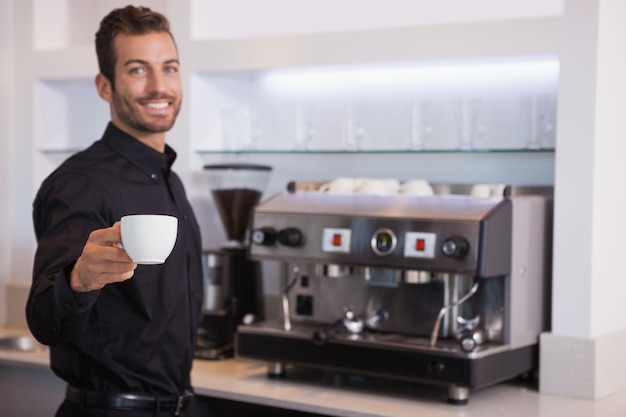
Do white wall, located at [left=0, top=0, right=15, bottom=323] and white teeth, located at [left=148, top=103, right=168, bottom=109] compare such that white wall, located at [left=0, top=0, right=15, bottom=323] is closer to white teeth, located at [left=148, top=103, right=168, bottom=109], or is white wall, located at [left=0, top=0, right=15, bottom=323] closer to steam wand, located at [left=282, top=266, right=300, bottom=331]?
steam wand, located at [left=282, top=266, right=300, bottom=331]

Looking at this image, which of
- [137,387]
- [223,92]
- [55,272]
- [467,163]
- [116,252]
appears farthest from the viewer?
[223,92]

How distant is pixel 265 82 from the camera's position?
139 inches

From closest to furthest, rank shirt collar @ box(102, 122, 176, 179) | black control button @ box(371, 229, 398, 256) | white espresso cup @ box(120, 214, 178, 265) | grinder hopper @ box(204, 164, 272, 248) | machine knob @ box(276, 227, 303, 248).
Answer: white espresso cup @ box(120, 214, 178, 265) → shirt collar @ box(102, 122, 176, 179) → black control button @ box(371, 229, 398, 256) → machine knob @ box(276, 227, 303, 248) → grinder hopper @ box(204, 164, 272, 248)

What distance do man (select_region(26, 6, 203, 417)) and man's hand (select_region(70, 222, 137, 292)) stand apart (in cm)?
38

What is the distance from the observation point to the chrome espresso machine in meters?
2.53

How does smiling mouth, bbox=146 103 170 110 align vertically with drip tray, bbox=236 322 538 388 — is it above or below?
above

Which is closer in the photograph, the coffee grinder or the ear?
the ear

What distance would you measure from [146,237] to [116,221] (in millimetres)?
804

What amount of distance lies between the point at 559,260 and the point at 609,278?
171 mm

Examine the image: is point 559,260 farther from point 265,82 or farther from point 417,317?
point 265,82

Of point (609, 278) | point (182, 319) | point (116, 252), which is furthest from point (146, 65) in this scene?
point (609, 278)

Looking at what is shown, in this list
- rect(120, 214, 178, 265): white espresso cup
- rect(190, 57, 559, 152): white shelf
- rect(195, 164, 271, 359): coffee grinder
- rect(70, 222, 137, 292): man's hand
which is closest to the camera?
rect(120, 214, 178, 265): white espresso cup

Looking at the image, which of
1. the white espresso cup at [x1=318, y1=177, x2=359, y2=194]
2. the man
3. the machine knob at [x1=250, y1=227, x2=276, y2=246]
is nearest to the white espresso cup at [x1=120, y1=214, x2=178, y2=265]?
the man

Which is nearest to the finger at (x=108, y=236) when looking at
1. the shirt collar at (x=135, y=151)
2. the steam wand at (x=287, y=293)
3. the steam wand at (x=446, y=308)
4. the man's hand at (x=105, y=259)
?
the man's hand at (x=105, y=259)
